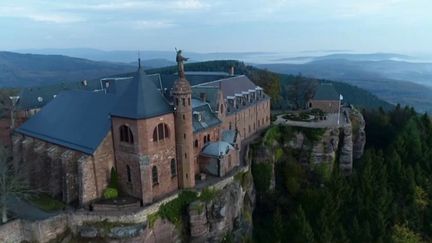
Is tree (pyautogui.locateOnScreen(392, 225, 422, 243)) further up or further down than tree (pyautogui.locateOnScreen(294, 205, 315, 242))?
further down

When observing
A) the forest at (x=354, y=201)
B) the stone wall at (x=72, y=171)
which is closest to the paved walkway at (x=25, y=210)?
the stone wall at (x=72, y=171)

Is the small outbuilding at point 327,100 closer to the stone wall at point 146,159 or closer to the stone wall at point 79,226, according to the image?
the stone wall at point 79,226

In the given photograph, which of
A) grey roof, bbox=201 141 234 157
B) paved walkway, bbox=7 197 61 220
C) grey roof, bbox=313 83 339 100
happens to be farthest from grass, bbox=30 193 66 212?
grey roof, bbox=313 83 339 100

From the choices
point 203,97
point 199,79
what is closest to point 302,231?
point 203,97

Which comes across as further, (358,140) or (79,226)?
(358,140)

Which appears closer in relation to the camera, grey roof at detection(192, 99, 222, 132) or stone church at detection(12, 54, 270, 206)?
stone church at detection(12, 54, 270, 206)

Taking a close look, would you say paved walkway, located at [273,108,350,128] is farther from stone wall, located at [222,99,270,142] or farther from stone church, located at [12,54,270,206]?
stone church, located at [12,54,270,206]

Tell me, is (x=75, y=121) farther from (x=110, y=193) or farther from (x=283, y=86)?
(x=283, y=86)
